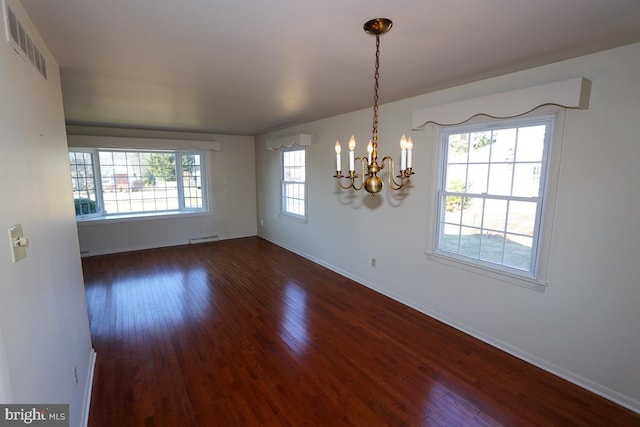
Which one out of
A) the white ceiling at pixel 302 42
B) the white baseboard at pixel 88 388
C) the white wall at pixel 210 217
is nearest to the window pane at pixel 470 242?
the white ceiling at pixel 302 42

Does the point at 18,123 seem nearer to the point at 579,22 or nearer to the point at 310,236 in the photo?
the point at 579,22

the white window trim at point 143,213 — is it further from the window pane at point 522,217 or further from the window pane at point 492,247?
the window pane at point 522,217

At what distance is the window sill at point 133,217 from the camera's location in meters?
5.37

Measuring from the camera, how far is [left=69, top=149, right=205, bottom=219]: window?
17.7ft


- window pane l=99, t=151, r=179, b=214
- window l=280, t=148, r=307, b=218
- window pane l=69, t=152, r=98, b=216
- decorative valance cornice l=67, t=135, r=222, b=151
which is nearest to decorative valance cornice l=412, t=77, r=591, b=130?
window l=280, t=148, r=307, b=218

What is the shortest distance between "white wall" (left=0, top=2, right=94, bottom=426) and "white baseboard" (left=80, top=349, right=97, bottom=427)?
23 millimetres

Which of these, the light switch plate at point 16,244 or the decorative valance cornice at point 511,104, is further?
the decorative valance cornice at point 511,104

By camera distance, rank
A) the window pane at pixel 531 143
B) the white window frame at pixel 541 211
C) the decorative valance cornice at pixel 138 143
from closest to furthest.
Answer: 1. the white window frame at pixel 541 211
2. the window pane at pixel 531 143
3. the decorative valance cornice at pixel 138 143

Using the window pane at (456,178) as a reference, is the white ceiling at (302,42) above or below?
above

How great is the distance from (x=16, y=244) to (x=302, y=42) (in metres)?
1.75

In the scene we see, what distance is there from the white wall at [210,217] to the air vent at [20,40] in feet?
13.7

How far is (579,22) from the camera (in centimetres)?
164

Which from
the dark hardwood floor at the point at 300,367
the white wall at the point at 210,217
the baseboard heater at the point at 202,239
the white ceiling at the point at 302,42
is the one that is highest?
the white ceiling at the point at 302,42

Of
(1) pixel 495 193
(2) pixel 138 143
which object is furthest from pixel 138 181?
(1) pixel 495 193
